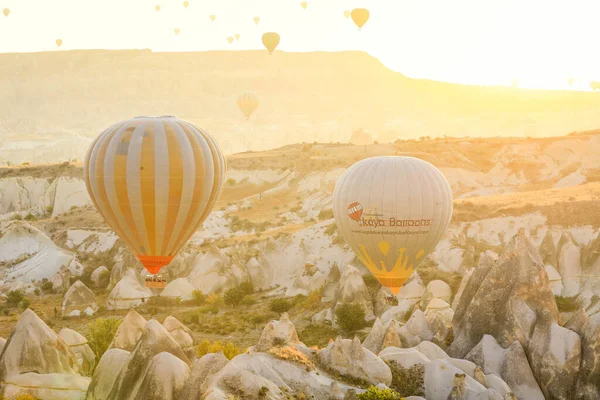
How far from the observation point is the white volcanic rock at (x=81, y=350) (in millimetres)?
40188

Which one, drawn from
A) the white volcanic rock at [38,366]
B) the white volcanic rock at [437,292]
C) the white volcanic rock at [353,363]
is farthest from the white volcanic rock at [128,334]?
the white volcanic rock at [437,292]

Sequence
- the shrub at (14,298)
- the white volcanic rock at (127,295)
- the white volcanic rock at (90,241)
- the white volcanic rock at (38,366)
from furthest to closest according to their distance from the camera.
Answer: the white volcanic rock at (90,241) < the shrub at (14,298) < the white volcanic rock at (127,295) < the white volcanic rock at (38,366)

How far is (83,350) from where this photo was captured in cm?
4112

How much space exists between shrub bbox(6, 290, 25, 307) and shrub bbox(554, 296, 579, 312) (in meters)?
39.2

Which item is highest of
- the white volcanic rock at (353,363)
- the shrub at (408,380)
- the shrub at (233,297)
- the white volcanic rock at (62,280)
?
the white volcanic rock at (353,363)

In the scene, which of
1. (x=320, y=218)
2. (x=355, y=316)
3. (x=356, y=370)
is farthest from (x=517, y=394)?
(x=320, y=218)

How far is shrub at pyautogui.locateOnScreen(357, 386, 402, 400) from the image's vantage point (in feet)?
97.5

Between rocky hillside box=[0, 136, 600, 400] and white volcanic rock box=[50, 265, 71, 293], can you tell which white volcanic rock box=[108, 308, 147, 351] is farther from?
white volcanic rock box=[50, 265, 71, 293]

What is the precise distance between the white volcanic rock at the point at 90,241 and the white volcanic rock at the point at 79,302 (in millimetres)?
15709

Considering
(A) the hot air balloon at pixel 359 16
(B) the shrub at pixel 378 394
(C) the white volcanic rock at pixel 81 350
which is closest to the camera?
(B) the shrub at pixel 378 394

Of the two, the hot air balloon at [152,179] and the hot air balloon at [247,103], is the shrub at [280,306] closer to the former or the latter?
the hot air balloon at [152,179]

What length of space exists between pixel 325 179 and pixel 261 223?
1531 cm

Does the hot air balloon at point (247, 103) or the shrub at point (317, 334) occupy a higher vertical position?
the hot air balloon at point (247, 103)

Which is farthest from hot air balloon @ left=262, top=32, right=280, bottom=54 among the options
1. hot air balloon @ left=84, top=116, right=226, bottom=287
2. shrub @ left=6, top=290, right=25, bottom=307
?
hot air balloon @ left=84, top=116, right=226, bottom=287
